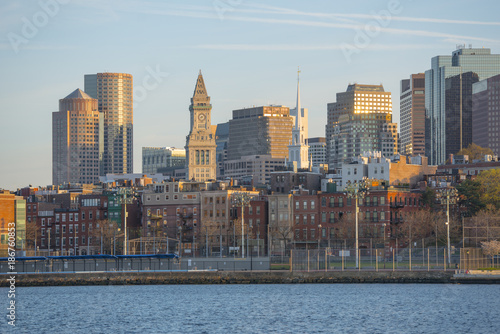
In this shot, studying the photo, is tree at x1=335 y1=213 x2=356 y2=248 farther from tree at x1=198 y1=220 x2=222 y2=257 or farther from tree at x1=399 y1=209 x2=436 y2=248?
tree at x1=198 y1=220 x2=222 y2=257

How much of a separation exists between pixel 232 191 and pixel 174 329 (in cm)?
10924

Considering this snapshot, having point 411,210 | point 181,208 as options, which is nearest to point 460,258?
point 411,210

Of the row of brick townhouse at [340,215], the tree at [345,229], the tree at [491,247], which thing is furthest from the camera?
the row of brick townhouse at [340,215]

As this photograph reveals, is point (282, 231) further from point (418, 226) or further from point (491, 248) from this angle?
point (491, 248)

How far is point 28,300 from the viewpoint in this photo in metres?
119

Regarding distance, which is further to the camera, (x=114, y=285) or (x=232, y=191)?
(x=232, y=191)

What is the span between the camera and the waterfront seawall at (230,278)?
4825 inches

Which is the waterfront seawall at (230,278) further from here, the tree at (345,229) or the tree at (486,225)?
the tree at (345,229)

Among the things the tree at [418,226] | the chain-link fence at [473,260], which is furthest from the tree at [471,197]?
the chain-link fence at [473,260]

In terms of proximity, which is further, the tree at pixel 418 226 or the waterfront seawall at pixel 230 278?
the tree at pixel 418 226

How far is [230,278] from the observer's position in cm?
12862

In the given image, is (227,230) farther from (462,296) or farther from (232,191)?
(462,296)

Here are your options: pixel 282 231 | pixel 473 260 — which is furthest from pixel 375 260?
pixel 282 231

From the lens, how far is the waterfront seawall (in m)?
123
